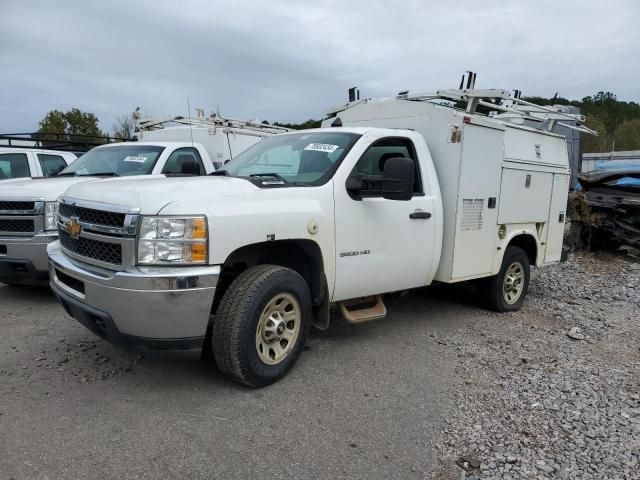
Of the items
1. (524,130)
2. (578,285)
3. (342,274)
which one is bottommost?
(578,285)

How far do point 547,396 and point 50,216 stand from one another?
5242mm

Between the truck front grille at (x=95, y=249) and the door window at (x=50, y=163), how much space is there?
5.17 metres

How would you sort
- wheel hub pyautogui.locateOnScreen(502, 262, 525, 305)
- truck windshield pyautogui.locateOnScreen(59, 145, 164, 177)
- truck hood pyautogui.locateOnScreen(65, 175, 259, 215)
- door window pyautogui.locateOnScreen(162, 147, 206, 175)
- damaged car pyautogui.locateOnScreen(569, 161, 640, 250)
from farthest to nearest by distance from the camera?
1. damaged car pyautogui.locateOnScreen(569, 161, 640, 250)
2. door window pyautogui.locateOnScreen(162, 147, 206, 175)
3. truck windshield pyautogui.locateOnScreen(59, 145, 164, 177)
4. wheel hub pyautogui.locateOnScreen(502, 262, 525, 305)
5. truck hood pyautogui.locateOnScreen(65, 175, 259, 215)

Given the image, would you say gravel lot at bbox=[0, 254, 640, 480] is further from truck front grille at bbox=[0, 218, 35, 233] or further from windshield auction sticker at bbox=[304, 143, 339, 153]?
windshield auction sticker at bbox=[304, 143, 339, 153]

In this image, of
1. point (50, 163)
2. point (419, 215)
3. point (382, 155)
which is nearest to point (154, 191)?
point (382, 155)

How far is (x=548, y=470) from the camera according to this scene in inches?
119

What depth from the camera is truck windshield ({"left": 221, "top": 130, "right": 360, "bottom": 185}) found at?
443 centimetres

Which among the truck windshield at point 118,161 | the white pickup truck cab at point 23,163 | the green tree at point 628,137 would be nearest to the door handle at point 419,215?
the truck windshield at point 118,161

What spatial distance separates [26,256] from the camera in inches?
220

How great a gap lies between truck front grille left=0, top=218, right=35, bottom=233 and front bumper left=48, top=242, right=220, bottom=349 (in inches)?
105

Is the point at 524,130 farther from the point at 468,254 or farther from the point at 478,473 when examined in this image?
the point at 478,473

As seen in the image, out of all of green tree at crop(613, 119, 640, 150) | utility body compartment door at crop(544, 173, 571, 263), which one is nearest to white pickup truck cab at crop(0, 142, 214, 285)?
utility body compartment door at crop(544, 173, 571, 263)

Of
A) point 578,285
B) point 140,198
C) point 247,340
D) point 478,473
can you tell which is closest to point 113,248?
point 140,198

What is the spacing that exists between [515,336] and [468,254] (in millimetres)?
1020
